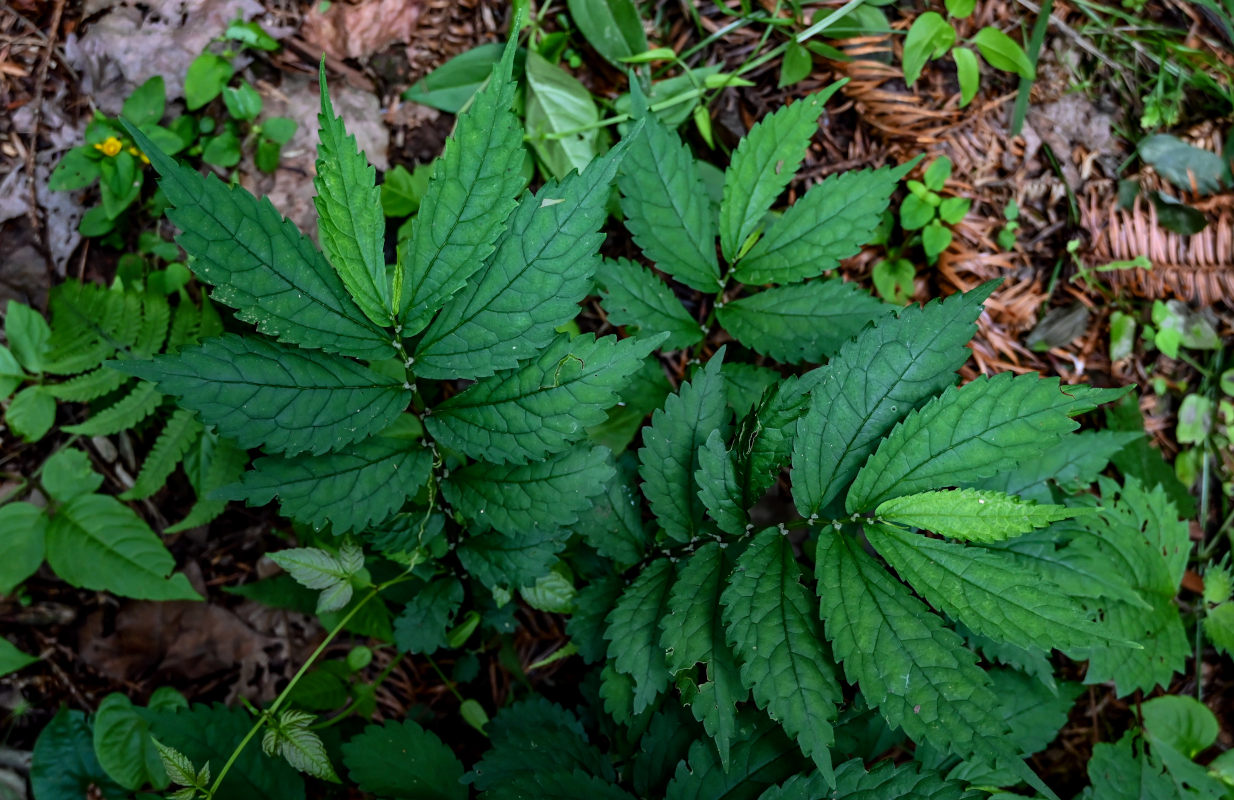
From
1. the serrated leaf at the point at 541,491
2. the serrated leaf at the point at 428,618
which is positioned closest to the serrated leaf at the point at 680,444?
the serrated leaf at the point at 541,491

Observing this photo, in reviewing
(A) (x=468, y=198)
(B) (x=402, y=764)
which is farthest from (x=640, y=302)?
(B) (x=402, y=764)

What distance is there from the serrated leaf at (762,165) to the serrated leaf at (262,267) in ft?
3.01

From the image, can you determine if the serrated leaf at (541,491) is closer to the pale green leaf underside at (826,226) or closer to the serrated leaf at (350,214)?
the serrated leaf at (350,214)

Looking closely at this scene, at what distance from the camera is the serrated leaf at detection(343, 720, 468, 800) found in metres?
1.83

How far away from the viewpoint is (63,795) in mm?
2051

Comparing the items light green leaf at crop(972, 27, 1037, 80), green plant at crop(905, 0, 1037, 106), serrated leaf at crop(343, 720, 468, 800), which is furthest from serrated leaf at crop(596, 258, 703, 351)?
light green leaf at crop(972, 27, 1037, 80)

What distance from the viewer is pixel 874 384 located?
1.55 metres

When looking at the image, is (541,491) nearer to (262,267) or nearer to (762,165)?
(262,267)

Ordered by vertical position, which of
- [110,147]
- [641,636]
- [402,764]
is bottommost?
[402,764]

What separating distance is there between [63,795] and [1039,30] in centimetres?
357

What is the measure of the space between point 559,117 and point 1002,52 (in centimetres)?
135

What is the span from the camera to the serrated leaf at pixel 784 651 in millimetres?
1438

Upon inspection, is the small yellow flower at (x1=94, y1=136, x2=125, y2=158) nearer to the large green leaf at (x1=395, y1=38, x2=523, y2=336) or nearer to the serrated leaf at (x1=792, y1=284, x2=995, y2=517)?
the large green leaf at (x1=395, y1=38, x2=523, y2=336)

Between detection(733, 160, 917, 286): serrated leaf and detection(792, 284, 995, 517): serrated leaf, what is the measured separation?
325 mm
